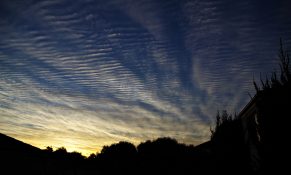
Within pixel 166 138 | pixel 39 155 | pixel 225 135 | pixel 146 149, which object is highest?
pixel 166 138

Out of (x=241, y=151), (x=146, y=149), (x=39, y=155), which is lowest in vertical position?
(x=39, y=155)

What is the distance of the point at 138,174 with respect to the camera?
40344mm

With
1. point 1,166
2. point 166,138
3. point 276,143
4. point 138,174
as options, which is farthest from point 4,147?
point 166,138

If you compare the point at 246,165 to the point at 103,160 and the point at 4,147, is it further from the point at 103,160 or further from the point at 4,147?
the point at 103,160

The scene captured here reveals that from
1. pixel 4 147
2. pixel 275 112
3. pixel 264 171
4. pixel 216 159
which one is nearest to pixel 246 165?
pixel 216 159

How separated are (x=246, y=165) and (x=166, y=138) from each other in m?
39.7

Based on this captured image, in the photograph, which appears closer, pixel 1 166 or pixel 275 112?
pixel 275 112

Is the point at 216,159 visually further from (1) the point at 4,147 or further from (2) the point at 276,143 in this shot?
(1) the point at 4,147

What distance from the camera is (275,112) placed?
7.33m

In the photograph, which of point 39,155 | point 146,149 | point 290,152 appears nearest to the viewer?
point 290,152

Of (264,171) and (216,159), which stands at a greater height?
(216,159)

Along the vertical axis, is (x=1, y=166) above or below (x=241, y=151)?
below

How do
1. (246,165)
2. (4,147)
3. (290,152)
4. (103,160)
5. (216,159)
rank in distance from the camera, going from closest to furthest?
(290,152) < (246,165) < (216,159) < (4,147) < (103,160)

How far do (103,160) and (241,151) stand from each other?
48406 mm
